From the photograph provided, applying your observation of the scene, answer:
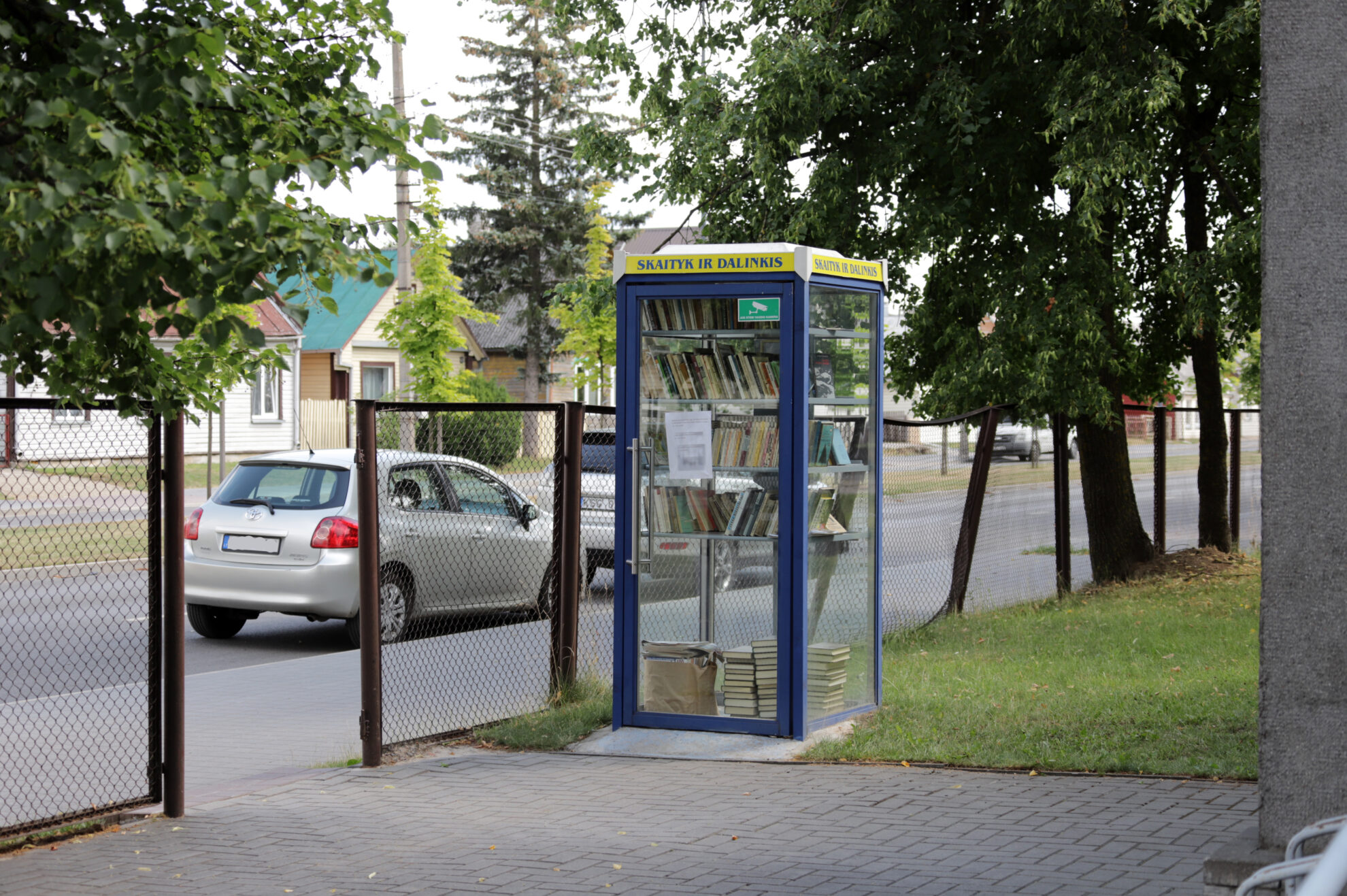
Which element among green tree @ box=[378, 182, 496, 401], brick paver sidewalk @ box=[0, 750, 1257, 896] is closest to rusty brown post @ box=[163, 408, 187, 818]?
brick paver sidewalk @ box=[0, 750, 1257, 896]

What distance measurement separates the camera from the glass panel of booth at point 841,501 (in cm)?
784

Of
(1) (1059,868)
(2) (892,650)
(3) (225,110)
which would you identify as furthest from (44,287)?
(2) (892,650)

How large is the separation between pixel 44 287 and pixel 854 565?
571 centimetres

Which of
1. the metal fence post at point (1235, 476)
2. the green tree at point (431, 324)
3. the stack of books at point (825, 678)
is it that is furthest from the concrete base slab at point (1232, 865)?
the green tree at point (431, 324)

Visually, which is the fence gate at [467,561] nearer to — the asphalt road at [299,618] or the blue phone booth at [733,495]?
the asphalt road at [299,618]

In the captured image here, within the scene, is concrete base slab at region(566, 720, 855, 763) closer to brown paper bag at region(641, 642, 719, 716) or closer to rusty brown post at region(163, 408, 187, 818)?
brown paper bag at region(641, 642, 719, 716)

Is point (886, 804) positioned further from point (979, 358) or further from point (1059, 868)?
point (979, 358)

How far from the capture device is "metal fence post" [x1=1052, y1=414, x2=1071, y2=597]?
14.2 meters

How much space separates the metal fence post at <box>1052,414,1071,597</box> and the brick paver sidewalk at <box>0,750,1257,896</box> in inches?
304

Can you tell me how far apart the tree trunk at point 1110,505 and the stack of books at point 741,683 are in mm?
7828

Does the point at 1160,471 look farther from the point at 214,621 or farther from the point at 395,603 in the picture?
the point at 214,621

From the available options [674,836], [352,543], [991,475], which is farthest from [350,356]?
[674,836]

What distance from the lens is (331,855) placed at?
18.6ft

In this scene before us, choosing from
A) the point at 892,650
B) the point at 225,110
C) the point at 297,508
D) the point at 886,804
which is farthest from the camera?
Answer: the point at 297,508
